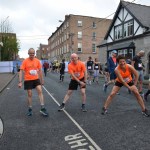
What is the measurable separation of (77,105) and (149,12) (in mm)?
24724

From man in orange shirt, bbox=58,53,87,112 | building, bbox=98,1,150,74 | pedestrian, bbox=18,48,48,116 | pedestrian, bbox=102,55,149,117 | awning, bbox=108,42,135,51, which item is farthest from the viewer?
awning, bbox=108,42,135,51

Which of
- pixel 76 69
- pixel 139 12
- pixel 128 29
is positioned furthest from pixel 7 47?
pixel 76 69

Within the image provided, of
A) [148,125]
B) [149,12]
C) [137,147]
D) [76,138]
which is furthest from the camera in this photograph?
[149,12]

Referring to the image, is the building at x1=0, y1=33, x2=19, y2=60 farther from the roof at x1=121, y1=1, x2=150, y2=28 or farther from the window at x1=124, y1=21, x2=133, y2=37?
the roof at x1=121, y1=1, x2=150, y2=28

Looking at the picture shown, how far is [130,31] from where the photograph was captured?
1148 inches

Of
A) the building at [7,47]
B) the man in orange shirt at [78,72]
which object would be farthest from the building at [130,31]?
the building at [7,47]

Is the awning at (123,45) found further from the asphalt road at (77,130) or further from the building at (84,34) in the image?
the building at (84,34)

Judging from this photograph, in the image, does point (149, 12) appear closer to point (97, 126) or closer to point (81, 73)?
point (81, 73)

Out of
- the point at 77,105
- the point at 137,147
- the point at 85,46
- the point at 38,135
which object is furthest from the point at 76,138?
the point at 85,46

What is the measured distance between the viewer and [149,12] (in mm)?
30344

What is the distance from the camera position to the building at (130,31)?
85.5 feet

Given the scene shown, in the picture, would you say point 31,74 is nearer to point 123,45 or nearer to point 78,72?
point 78,72

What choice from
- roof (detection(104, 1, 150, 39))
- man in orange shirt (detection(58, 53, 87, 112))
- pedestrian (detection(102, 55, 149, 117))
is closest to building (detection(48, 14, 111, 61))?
roof (detection(104, 1, 150, 39))

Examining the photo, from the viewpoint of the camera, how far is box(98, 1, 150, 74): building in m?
26.0
